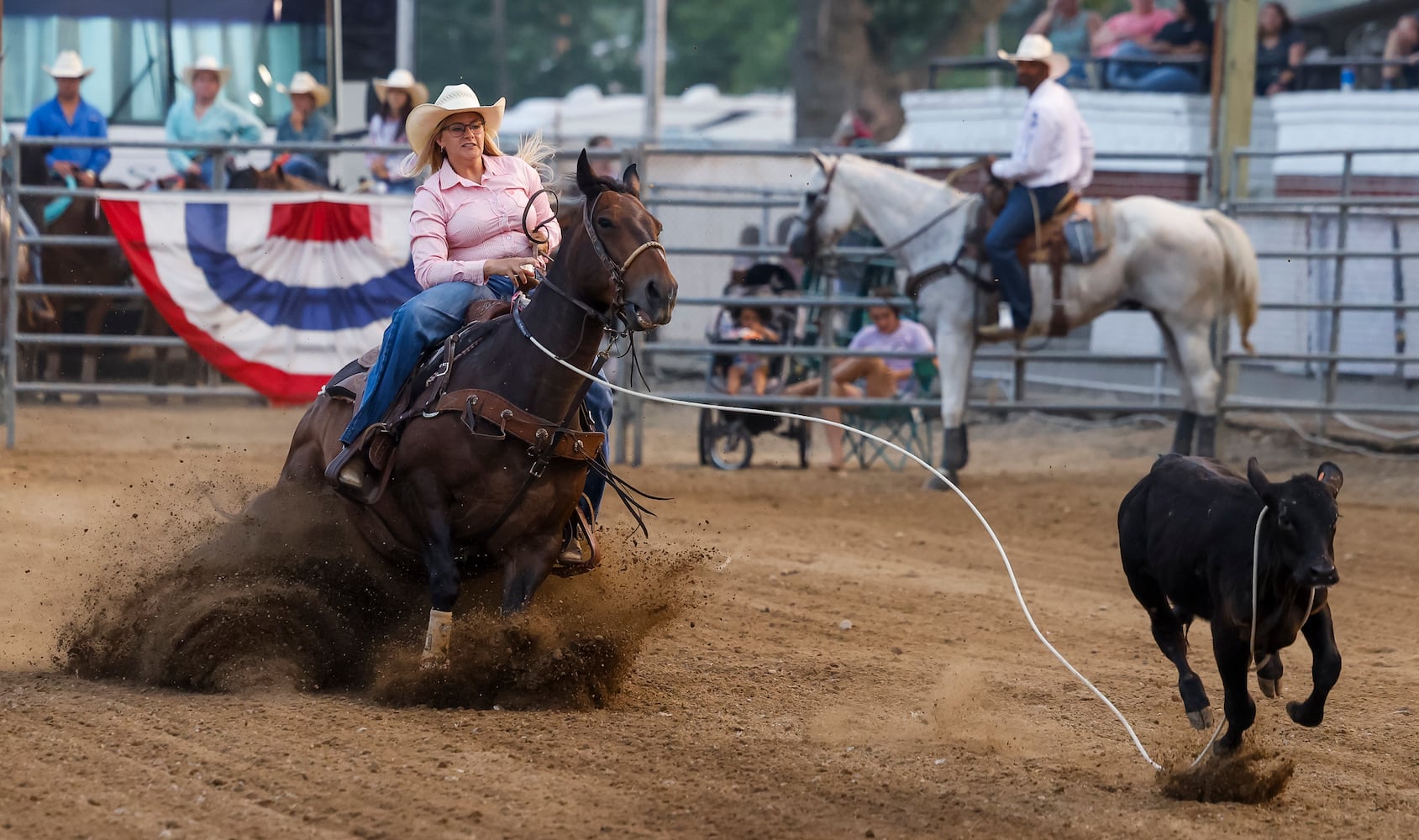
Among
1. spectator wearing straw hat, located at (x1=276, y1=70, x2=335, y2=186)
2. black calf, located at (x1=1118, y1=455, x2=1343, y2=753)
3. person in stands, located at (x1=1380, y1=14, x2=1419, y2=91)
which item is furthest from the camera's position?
person in stands, located at (x1=1380, y1=14, x2=1419, y2=91)

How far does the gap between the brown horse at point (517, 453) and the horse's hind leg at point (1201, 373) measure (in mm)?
6821

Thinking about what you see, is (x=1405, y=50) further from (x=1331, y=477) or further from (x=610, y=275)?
(x=610, y=275)

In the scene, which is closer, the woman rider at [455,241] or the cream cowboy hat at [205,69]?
the woman rider at [455,241]

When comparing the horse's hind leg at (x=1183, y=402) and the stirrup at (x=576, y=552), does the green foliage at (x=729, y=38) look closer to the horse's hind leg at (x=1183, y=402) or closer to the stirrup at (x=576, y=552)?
the horse's hind leg at (x=1183, y=402)

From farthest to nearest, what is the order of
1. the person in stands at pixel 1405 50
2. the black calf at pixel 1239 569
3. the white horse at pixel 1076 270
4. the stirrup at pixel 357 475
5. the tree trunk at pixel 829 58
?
the tree trunk at pixel 829 58, the person in stands at pixel 1405 50, the white horse at pixel 1076 270, the stirrup at pixel 357 475, the black calf at pixel 1239 569

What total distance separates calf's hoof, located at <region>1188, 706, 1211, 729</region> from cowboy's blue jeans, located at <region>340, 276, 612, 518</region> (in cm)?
231

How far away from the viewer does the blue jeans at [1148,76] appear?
15914 mm

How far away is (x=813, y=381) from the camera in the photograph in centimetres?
1230

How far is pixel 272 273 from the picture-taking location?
11492 mm

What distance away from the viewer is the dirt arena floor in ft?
14.3

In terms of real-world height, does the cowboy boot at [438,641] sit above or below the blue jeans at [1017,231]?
below

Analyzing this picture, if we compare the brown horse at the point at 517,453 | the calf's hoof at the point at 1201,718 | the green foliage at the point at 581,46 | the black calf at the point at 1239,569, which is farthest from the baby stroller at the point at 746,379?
the green foliage at the point at 581,46

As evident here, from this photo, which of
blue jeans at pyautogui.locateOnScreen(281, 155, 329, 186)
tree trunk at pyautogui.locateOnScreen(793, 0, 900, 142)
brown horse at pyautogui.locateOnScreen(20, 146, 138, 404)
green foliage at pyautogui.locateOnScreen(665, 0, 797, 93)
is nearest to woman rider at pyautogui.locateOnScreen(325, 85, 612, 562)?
brown horse at pyautogui.locateOnScreen(20, 146, 138, 404)

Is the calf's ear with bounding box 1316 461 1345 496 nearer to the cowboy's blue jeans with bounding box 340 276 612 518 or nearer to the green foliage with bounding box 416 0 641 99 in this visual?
the cowboy's blue jeans with bounding box 340 276 612 518
